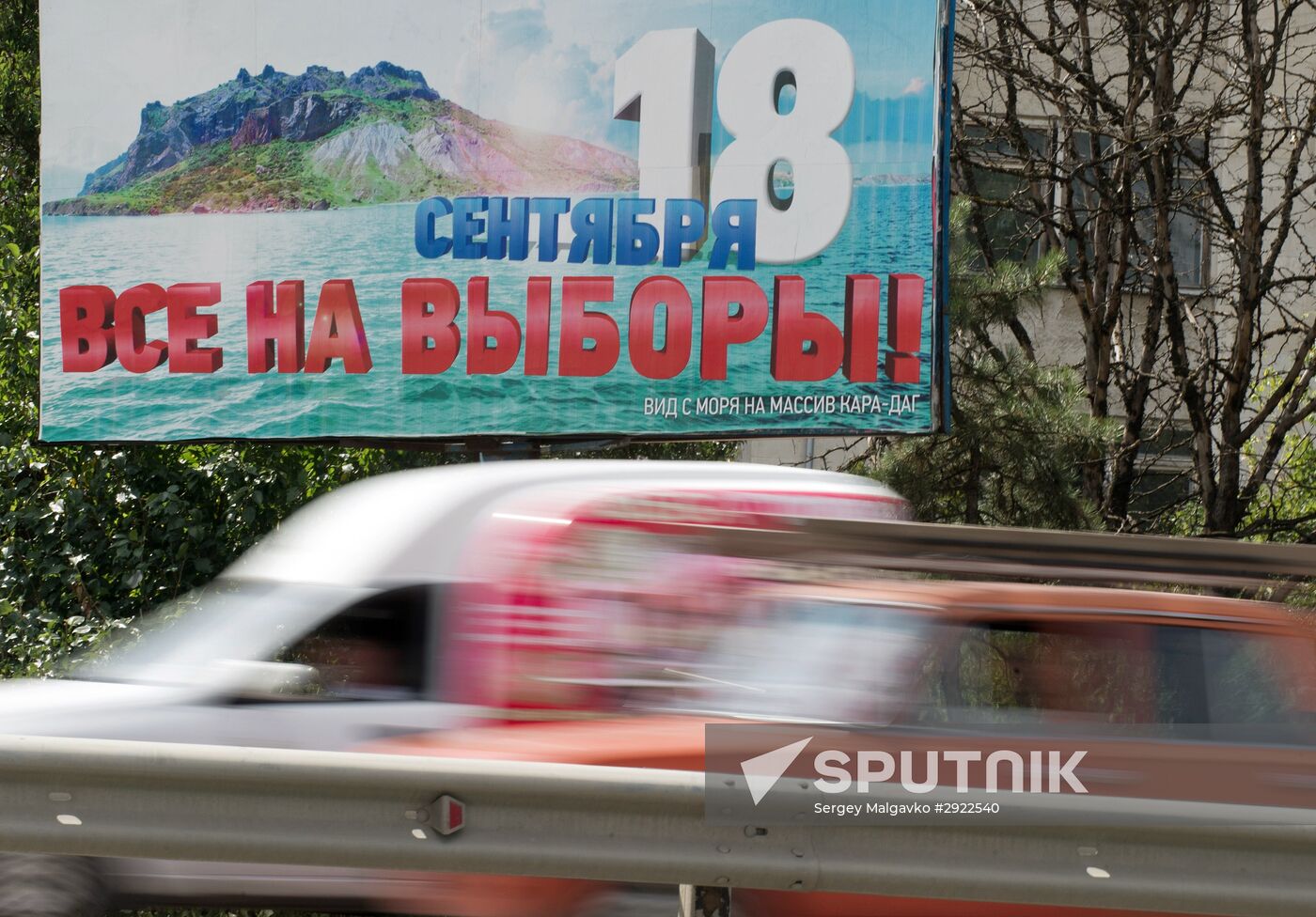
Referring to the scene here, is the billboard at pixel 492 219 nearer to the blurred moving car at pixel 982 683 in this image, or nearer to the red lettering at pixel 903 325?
the red lettering at pixel 903 325

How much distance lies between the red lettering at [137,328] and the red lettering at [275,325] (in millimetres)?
671

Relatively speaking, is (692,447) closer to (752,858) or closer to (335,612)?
(335,612)

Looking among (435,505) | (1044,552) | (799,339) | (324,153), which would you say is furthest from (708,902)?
(324,153)

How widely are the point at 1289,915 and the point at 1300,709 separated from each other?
1.06 metres

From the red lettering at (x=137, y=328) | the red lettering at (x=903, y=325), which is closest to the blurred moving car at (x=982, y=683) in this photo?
the red lettering at (x=903, y=325)

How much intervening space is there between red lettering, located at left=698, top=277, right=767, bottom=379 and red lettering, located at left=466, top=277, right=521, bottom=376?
1.26 m

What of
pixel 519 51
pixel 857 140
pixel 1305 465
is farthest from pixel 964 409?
pixel 519 51

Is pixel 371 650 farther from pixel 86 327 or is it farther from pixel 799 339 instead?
pixel 86 327

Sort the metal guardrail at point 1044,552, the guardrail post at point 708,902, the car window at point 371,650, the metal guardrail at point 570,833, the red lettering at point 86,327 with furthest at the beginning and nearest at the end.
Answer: the red lettering at point 86,327 → the car window at point 371,650 → the metal guardrail at point 1044,552 → the guardrail post at point 708,902 → the metal guardrail at point 570,833

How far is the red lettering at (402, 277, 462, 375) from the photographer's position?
9500 mm

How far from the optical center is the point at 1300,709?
10.7 feet

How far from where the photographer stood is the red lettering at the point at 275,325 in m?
9.70

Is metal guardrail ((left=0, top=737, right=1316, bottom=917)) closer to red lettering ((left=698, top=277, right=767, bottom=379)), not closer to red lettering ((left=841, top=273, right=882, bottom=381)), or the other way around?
red lettering ((left=841, top=273, right=882, bottom=381))

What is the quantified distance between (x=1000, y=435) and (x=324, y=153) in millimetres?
5004
